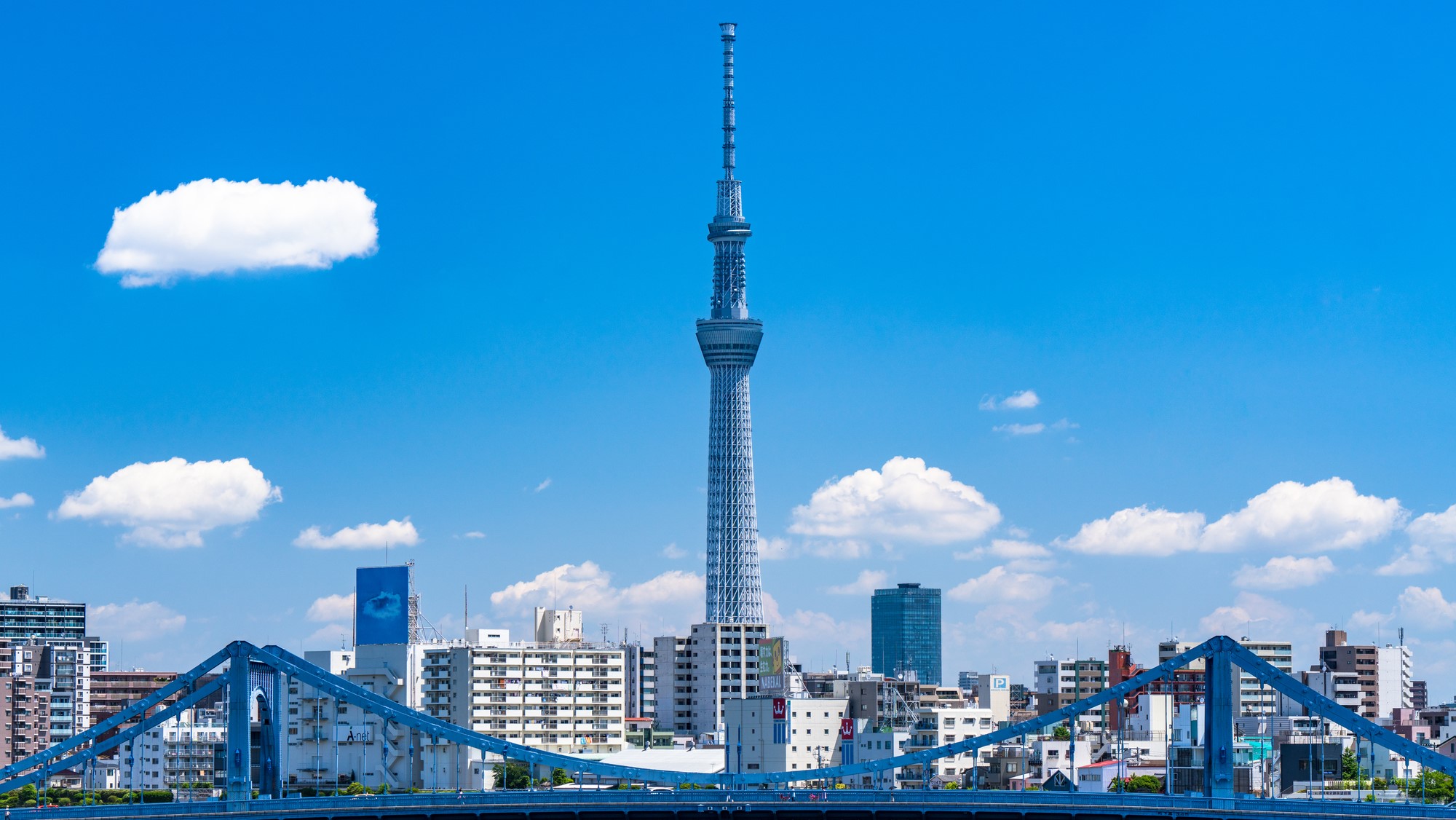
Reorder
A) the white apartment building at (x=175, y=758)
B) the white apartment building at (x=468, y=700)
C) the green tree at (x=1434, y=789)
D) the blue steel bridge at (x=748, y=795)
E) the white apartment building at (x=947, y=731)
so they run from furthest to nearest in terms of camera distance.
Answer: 1. the white apartment building at (x=175, y=758)
2. the white apartment building at (x=468, y=700)
3. the white apartment building at (x=947, y=731)
4. the green tree at (x=1434, y=789)
5. the blue steel bridge at (x=748, y=795)

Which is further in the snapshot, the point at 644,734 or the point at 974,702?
Result: the point at 974,702

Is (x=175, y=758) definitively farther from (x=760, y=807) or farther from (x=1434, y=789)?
(x=1434, y=789)

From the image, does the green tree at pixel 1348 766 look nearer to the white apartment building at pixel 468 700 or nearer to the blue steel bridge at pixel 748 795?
the blue steel bridge at pixel 748 795

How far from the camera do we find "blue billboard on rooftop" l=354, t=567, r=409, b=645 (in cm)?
14750

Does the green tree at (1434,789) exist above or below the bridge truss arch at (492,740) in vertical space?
below

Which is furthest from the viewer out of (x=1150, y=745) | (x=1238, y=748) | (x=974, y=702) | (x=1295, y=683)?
(x=974, y=702)

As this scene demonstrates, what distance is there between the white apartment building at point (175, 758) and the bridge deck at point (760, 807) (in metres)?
52.7

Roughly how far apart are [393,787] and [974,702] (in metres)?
61.1

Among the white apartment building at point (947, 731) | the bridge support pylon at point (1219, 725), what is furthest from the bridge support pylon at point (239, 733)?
the white apartment building at point (947, 731)

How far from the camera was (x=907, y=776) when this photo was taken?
129125 mm

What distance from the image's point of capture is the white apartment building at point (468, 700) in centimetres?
13525

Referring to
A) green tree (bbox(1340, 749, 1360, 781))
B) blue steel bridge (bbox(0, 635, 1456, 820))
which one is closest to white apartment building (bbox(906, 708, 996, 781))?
green tree (bbox(1340, 749, 1360, 781))

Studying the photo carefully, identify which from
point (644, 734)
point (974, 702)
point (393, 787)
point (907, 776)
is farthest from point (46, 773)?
point (974, 702)

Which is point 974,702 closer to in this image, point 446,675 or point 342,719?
point 446,675
